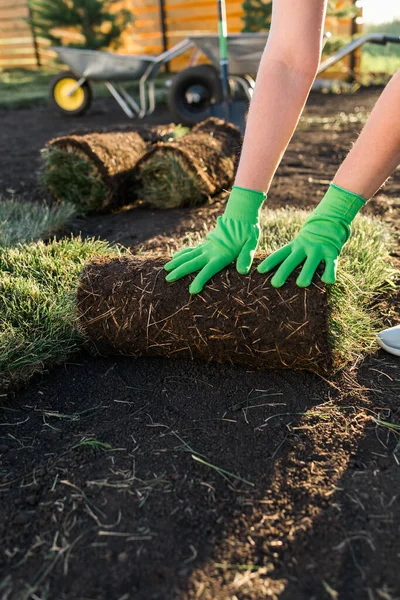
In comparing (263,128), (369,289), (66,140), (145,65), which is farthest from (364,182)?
(145,65)

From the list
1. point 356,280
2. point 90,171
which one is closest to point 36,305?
point 356,280

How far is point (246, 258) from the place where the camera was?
5.54ft

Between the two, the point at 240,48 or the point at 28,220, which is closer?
the point at 28,220

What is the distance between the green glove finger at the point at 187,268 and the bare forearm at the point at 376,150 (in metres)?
0.46

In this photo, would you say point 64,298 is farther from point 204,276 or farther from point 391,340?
point 391,340

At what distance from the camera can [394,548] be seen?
1099 mm

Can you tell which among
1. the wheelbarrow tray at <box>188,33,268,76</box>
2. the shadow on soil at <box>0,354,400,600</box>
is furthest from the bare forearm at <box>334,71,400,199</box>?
the wheelbarrow tray at <box>188,33,268,76</box>

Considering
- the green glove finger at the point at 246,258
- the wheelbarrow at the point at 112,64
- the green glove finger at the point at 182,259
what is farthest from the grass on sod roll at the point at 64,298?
the wheelbarrow at the point at 112,64

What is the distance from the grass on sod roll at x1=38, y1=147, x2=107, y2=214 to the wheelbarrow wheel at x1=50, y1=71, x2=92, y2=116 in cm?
402

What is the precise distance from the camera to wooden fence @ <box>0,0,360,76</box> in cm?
1020

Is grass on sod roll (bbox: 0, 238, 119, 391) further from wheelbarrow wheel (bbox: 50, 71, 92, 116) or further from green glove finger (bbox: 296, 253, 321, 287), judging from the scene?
wheelbarrow wheel (bbox: 50, 71, 92, 116)

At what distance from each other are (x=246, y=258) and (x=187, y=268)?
18 cm

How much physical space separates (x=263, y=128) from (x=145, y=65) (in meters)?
5.36

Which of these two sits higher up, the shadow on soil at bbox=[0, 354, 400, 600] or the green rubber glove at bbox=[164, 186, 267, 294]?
the green rubber glove at bbox=[164, 186, 267, 294]
